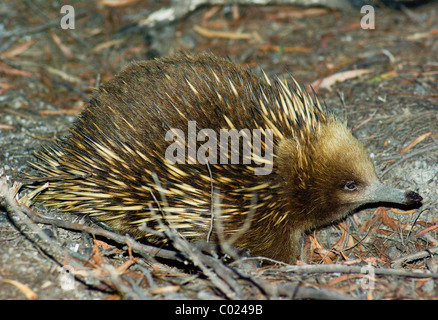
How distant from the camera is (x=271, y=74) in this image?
16.1 ft

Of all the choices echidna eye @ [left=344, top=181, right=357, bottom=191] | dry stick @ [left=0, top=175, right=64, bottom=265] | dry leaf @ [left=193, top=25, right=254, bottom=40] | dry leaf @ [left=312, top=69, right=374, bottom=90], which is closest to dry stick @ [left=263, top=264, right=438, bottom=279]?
echidna eye @ [left=344, top=181, right=357, bottom=191]

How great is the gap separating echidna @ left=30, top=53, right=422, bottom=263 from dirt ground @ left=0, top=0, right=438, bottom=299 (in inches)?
12.2

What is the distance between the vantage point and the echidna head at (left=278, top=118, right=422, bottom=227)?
112 inches

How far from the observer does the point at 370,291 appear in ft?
8.45

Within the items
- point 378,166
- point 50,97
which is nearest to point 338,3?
point 378,166

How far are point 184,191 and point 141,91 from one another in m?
0.65

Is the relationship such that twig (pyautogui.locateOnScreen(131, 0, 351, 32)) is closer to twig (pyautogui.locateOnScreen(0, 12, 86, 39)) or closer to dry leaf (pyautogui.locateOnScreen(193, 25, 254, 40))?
dry leaf (pyautogui.locateOnScreen(193, 25, 254, 40))

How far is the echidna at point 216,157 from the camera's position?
9.14 ft

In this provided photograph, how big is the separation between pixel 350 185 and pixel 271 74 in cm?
226

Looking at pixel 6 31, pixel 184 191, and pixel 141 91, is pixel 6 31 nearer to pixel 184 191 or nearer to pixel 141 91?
pixel 141 91

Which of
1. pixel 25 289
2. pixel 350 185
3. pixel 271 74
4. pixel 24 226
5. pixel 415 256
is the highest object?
pixel 271 74

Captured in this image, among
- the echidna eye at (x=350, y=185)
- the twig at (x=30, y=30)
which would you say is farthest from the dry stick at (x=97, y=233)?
the twig at (x=30, y=30)

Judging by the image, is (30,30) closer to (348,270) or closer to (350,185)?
(350,185)

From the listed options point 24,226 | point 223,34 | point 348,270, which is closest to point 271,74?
point 223,34
